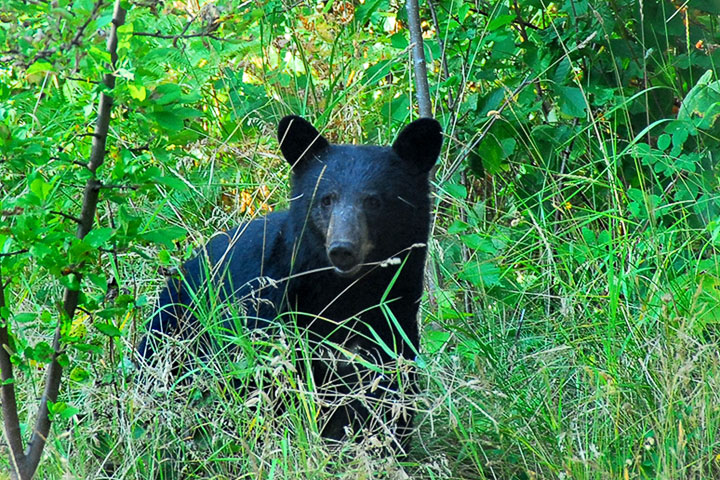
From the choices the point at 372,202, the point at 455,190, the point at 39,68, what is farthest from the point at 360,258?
the point at 39,68

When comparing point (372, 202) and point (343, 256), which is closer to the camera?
point (343, 256)

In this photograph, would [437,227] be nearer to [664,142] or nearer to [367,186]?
[367,186]

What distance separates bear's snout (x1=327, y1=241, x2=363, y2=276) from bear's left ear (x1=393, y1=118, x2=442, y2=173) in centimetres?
57

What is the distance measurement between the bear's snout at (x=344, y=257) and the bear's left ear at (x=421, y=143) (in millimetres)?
566

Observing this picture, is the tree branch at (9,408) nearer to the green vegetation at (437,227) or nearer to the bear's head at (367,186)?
the green vegetation at (437,227)

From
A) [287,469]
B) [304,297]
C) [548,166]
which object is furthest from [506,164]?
[287,469]

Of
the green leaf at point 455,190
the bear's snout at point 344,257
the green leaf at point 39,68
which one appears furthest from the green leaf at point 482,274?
the green leaf at point 39,68

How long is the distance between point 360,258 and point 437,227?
3.96 ft

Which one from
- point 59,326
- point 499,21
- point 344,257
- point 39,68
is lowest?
point 344,257

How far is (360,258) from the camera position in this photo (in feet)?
12.0

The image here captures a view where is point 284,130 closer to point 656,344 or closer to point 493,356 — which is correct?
point 493,356

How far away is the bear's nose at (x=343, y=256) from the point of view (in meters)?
3.53

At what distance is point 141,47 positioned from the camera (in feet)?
9.09

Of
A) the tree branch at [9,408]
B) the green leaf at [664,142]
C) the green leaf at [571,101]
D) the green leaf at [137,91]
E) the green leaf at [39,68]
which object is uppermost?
the green leaf at [39,68]
